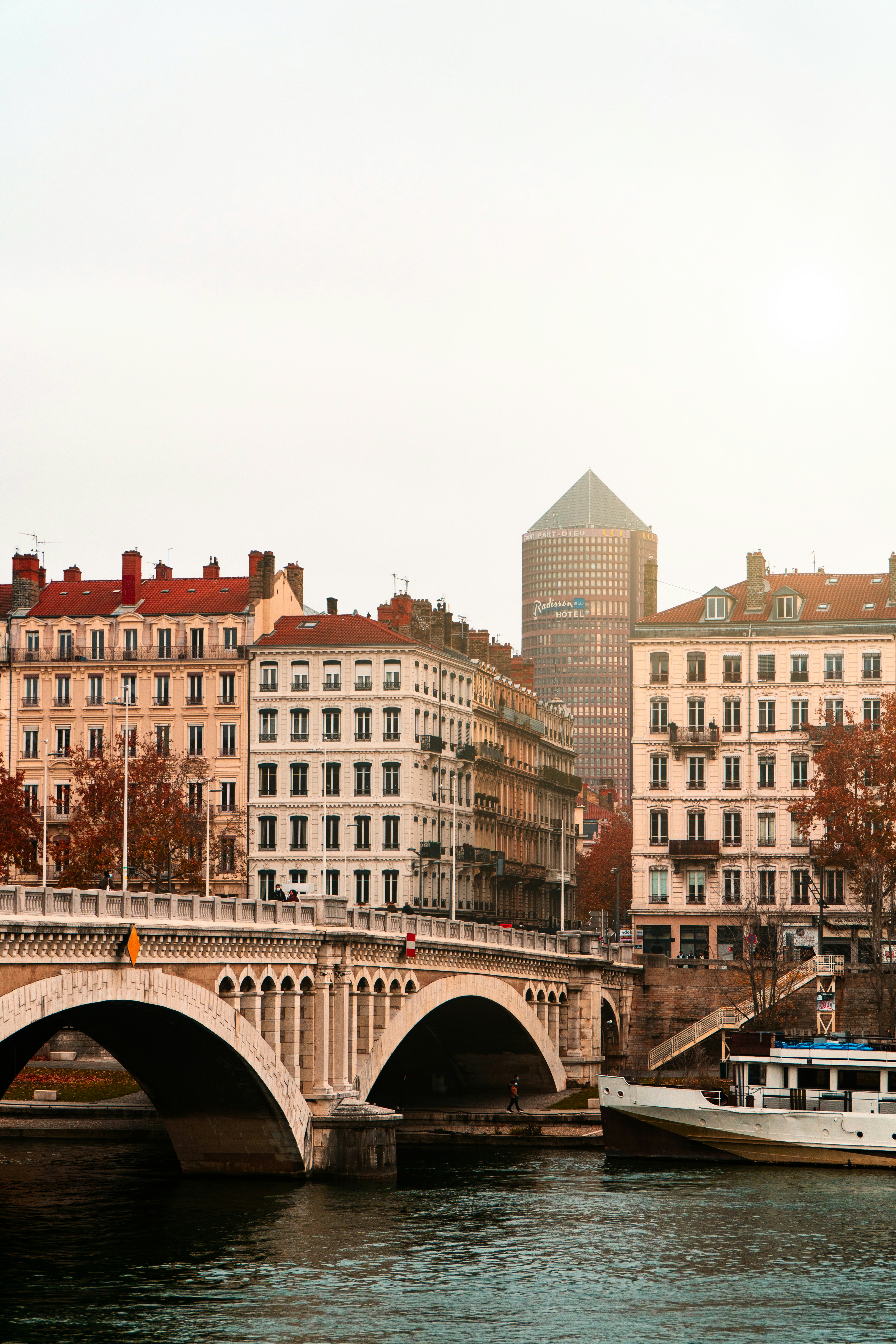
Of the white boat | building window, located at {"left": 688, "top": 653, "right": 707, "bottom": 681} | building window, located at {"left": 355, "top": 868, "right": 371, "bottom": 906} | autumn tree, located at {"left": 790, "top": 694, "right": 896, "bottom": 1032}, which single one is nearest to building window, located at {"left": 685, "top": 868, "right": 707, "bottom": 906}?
building window, located at {"left": 688, "top": 653, "right": 707, "bottom": 681}

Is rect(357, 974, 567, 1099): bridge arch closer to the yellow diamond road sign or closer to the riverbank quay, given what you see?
the riverbank quay

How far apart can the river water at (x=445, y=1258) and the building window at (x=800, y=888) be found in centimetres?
4684

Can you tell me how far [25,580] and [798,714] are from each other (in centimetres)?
5121

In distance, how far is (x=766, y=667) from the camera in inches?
4988

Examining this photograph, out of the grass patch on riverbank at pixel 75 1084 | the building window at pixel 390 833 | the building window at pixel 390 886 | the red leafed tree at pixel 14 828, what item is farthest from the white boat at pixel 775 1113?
the building window at pixel 390 833

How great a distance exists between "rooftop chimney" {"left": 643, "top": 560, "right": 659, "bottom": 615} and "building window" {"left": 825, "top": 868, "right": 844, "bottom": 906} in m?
25.2

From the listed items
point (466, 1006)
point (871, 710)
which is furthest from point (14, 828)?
point (871, 710)

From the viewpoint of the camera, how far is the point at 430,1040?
10344 cm

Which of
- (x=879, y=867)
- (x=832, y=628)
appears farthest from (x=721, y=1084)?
(x=832, y=628)

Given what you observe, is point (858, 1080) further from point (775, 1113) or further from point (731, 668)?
point (731, 668)

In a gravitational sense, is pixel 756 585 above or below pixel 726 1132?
above

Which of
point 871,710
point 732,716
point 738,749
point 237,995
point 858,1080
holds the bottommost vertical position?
point 858,1080

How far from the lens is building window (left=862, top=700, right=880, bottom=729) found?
124 m

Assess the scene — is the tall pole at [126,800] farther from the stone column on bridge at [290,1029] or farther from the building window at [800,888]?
the building window at [800,888]
